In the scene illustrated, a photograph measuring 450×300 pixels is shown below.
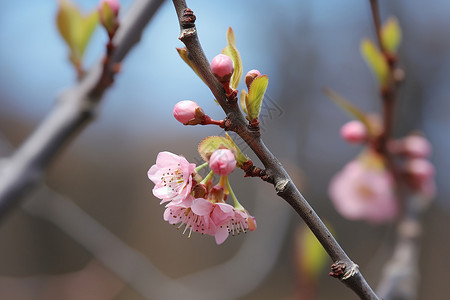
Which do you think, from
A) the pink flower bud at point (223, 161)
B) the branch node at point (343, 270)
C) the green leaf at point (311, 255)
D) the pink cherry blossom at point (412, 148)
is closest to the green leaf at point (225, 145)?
the pink flower bud at point (223, 161)

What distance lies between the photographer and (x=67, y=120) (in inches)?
30.5

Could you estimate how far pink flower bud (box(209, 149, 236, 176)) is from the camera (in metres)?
0.35

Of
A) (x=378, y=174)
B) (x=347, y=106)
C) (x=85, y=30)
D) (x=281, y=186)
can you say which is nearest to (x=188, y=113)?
(x=281, y=186)

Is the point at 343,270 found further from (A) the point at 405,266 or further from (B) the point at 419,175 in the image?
(B) the point at 419,175

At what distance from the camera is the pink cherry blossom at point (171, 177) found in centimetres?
40

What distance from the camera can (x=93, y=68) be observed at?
0.82m

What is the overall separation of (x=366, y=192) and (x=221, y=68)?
931mm

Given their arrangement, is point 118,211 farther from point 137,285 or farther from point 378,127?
point 378,127

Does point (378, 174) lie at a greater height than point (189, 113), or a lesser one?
lesser

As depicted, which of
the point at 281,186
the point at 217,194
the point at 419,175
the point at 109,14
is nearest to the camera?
the point at 281,186

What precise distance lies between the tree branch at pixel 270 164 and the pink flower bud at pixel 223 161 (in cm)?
3

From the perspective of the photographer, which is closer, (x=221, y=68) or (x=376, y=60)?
(x=221, y=68)

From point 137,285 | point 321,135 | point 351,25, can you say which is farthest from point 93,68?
point 351,25

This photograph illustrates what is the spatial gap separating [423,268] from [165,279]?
215 inches
